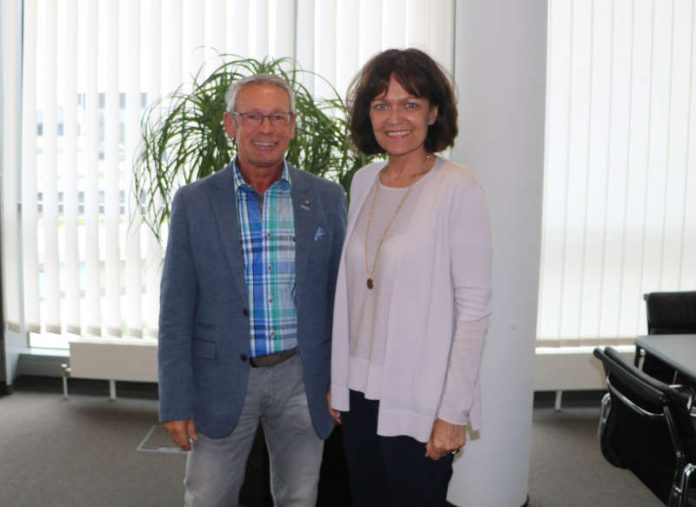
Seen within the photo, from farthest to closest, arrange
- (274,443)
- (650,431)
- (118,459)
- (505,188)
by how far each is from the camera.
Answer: (118,459)
(505,188)
(650,431)
(274,443)

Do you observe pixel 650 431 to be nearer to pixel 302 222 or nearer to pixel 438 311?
pixel 438 311

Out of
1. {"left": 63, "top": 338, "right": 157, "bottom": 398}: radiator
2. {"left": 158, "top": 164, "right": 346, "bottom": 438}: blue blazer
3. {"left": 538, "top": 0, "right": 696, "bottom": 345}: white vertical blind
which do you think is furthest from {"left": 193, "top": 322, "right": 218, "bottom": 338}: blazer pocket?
{"left": 538, "top": 0, "right": 696, "bottom": 345}: white vertical blind

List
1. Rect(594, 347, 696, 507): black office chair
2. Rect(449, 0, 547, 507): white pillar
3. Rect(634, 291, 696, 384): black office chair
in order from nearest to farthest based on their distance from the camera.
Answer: Rect(594, 347, 696, 507): black office chair < Rect(449, 0, 547, 507): white pillar < Rect(634, 291, 696, 384): black office chair

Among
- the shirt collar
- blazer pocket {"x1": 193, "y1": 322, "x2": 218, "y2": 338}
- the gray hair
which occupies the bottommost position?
blazer pocket {"x1": 193, "y1": 322, "x2": 218, "y2": 338}

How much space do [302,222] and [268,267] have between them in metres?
0.15

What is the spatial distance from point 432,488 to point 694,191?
3241 mm

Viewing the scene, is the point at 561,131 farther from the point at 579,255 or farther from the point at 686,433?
the point at 686,433

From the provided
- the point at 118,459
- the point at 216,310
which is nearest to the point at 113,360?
the point at 118,459

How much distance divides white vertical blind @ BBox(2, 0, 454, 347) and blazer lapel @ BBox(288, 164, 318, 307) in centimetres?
226

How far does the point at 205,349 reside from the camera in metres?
2.00

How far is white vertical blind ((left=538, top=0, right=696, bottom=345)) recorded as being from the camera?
4.19 metres

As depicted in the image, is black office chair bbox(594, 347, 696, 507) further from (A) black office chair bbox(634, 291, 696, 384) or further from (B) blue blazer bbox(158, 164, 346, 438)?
(B) blue blazer bbox(158, 164, 346, 438)

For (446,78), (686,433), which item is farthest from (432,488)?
(446,78)

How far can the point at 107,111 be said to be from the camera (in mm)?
4316
